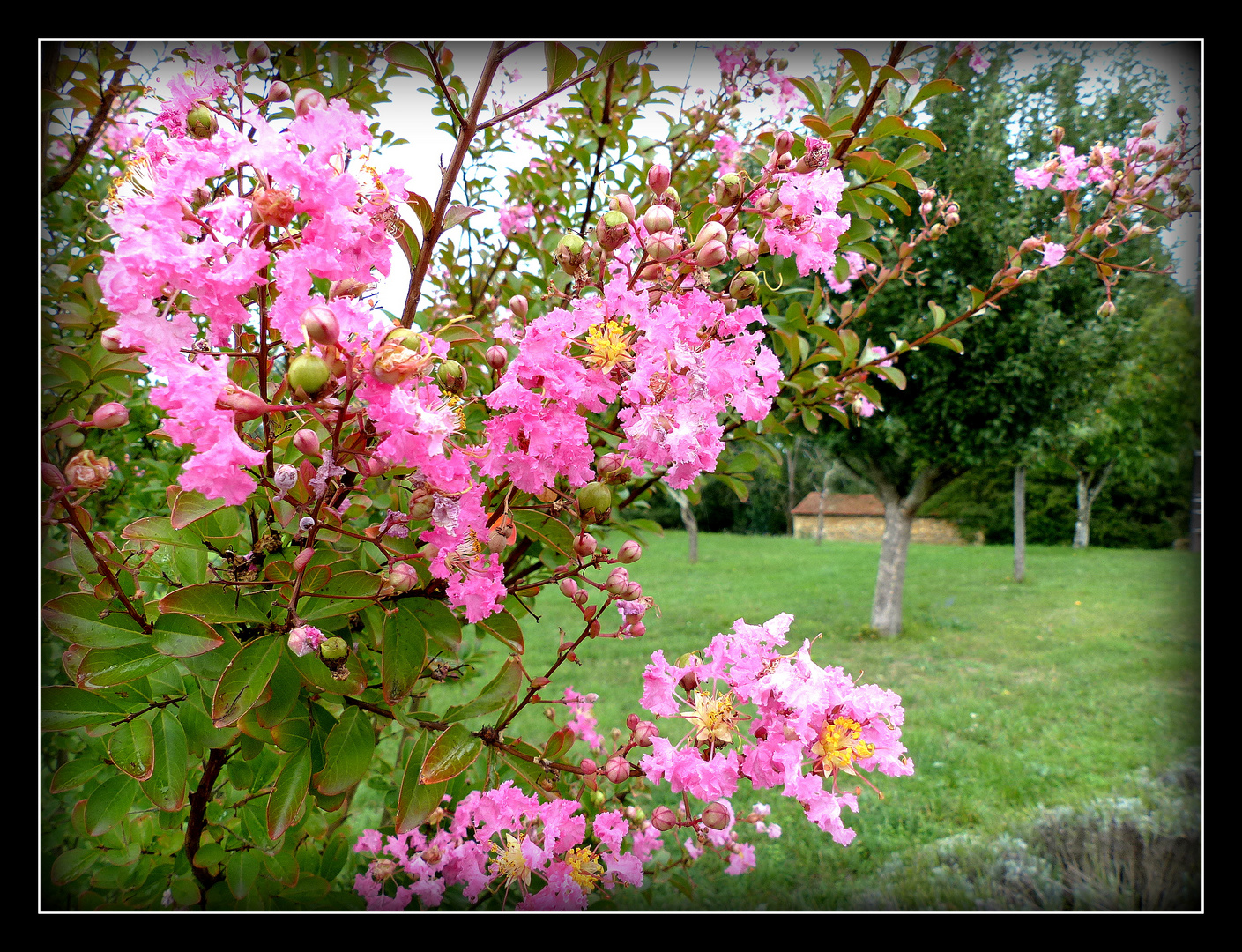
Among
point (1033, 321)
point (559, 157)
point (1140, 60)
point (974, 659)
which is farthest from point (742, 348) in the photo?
point (974, 659)

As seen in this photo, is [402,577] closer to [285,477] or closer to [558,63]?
[285,477]

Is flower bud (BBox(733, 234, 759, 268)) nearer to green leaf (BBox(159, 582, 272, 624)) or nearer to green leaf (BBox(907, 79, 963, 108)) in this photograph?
green leaf (BBox(907, 79, 963, 108))

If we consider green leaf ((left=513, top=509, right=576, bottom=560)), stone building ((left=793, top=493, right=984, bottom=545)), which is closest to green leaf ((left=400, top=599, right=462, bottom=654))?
green leaf ((left=513, top=509, right=576, bottom=560))

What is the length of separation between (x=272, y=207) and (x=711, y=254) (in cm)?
42

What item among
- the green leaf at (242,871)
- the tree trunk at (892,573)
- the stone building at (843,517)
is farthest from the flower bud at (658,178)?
the stone building at (843,517)

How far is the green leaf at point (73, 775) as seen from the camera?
0.81 metres

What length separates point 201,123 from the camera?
70 cm

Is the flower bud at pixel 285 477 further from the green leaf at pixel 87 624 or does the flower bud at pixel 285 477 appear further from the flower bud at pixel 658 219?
the flower bud at pixel 658 219

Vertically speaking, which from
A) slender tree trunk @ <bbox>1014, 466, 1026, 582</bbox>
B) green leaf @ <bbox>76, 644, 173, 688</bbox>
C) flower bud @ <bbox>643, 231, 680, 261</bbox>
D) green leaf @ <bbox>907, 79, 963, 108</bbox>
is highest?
green leaf @ <bbox>907, 79, 963, 108</bbox>

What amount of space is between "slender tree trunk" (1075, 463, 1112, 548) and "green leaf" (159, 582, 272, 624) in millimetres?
9962

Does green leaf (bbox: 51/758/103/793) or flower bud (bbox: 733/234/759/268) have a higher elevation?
flower bud (bbox: 733/234/759/268)

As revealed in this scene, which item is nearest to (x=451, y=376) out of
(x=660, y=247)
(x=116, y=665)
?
(x=660, y=247)

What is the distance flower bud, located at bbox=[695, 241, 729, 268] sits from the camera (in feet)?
2.34
